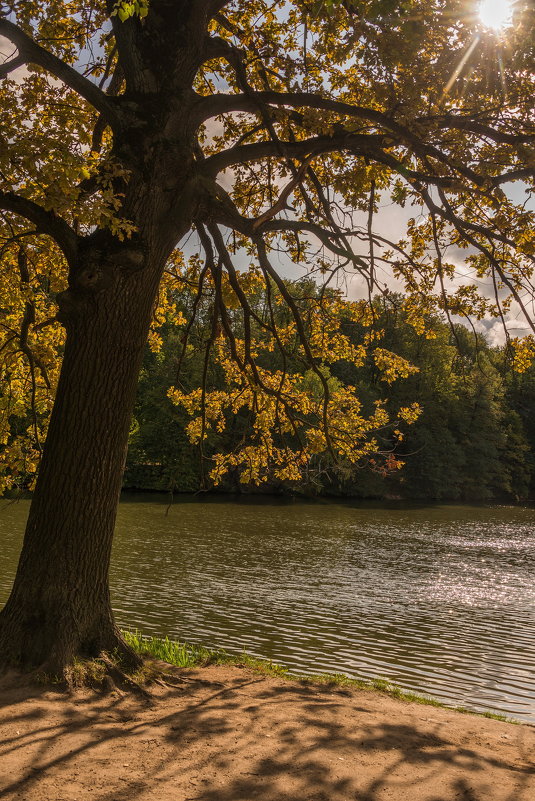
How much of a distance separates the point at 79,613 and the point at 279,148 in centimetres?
452

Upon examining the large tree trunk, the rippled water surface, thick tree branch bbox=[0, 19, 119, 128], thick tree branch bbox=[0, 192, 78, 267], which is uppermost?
thick tree branch bbox=[0, 19, 119, 128]

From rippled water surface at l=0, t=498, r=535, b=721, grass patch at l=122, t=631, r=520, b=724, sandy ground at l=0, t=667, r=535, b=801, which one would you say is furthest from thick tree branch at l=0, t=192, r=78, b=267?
rippled water surface at l=0, t=498, r=535, b=721

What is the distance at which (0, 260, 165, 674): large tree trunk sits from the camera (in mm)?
5703

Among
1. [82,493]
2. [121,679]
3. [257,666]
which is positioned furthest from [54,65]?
[257,666]

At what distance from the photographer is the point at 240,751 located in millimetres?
4629

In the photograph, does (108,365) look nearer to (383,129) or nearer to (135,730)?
(135,730)

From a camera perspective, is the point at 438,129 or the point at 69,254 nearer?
the point at 69,254

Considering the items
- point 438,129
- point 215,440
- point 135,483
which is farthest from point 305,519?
point 438,129

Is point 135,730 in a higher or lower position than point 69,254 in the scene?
lower

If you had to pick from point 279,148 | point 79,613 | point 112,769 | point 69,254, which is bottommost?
point 112,769

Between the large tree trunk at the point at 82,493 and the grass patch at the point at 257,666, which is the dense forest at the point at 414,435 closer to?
the grass patch at the point at 257,666

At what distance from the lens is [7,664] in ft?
18.1

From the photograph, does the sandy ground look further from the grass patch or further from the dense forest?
the dense forest

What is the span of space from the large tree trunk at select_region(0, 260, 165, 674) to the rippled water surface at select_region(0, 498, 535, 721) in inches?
233
